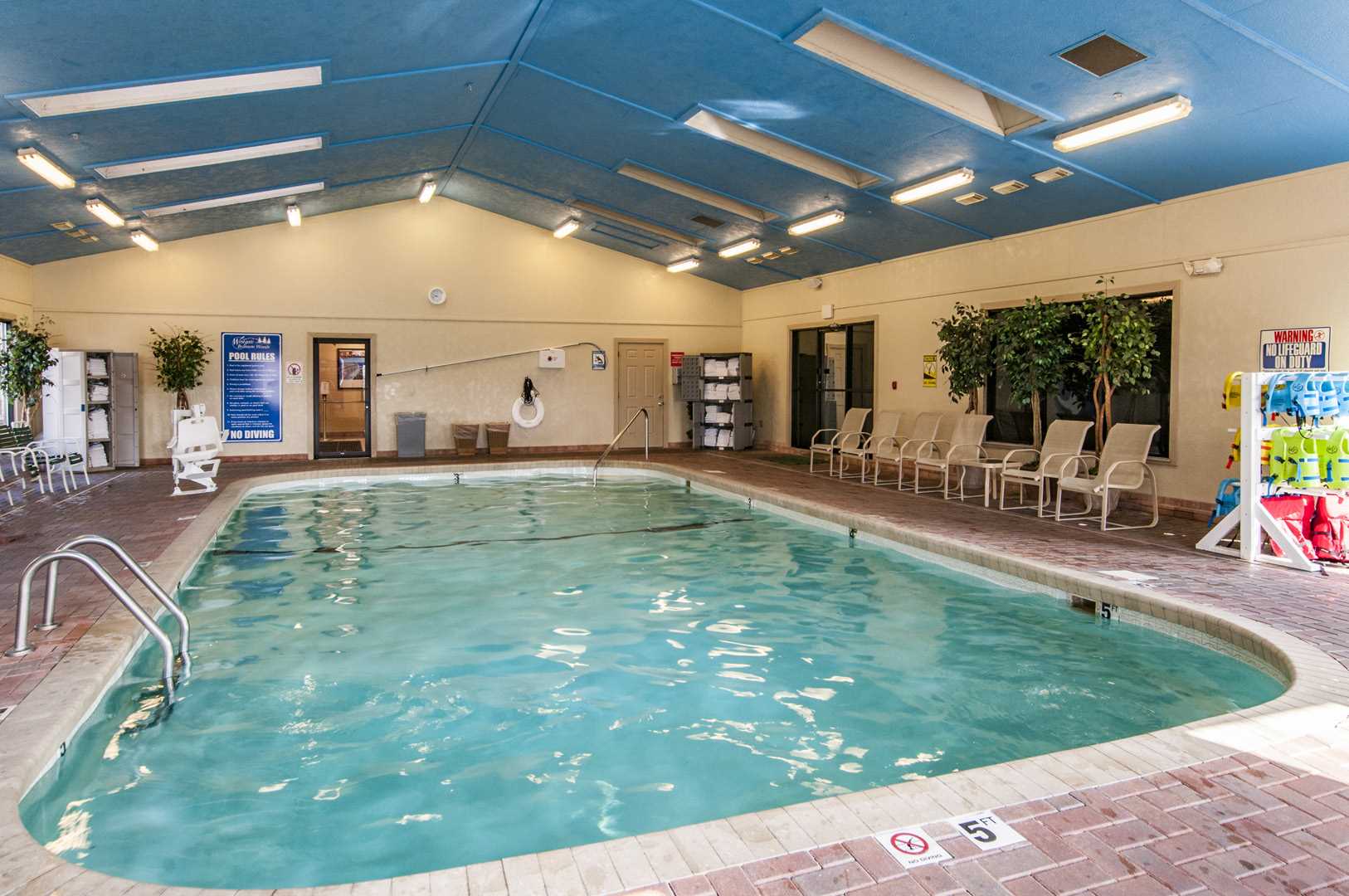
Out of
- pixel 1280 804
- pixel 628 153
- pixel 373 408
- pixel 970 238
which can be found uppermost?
pixel 628 153

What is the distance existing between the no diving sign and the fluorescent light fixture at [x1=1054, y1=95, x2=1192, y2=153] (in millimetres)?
5516

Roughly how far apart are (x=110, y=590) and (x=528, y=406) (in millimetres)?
10094

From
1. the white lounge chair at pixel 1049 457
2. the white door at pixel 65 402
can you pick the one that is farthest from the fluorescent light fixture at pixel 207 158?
the white lounge chair at pixel 1049 457

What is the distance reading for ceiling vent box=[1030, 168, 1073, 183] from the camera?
24.0 feet

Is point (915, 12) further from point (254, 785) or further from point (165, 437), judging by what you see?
point (165, 437)

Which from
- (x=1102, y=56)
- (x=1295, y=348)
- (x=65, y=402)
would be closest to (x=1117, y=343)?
(x=1295, y=348)

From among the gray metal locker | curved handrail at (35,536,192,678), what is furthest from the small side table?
the gray metal locker

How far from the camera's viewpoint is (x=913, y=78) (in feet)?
20.7

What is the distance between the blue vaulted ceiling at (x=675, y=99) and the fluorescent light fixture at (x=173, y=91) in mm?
160

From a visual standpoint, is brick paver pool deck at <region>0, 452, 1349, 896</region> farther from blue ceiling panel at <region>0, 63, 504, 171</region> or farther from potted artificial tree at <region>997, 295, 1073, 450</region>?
potted artificial tree at <region>997, 295, 1073, 450</region>

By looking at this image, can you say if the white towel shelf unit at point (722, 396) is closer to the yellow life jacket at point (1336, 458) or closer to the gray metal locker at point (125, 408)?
the gray metal locker at point (125, 408)

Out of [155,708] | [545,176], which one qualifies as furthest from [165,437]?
[155,708]

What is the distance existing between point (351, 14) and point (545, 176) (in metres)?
5.37

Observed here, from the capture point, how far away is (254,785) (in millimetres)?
3094
